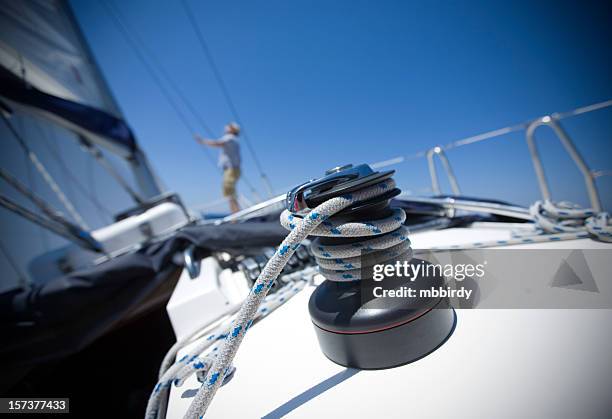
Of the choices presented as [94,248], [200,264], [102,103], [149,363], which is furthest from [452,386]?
[102,103]

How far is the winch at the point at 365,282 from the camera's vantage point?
45cm

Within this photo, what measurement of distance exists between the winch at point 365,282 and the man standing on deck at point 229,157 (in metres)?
3.93

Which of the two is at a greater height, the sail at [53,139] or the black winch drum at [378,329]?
the sail at [53,139]

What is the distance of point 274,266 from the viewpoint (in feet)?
1.36

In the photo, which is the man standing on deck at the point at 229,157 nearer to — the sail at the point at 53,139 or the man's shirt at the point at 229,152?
the man's shirt at the point at 229,152

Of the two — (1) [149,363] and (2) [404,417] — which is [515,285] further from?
(1) [149,363]

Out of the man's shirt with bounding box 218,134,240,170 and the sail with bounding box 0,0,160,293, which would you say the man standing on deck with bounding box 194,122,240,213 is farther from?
the sail with bounding box 0,0,160,293

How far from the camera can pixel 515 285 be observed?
2.04 ft

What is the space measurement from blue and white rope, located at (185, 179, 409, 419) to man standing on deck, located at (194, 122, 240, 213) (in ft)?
13.0

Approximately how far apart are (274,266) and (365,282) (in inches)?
7.2

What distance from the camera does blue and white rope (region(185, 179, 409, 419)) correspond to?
387mm

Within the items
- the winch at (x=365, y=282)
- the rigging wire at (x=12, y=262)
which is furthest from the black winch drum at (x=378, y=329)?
the rigging wire at (x=12, y=262)

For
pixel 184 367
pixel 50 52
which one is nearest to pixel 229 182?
pixel 50 52

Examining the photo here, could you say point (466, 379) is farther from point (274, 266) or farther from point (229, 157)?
point (229, 157)
